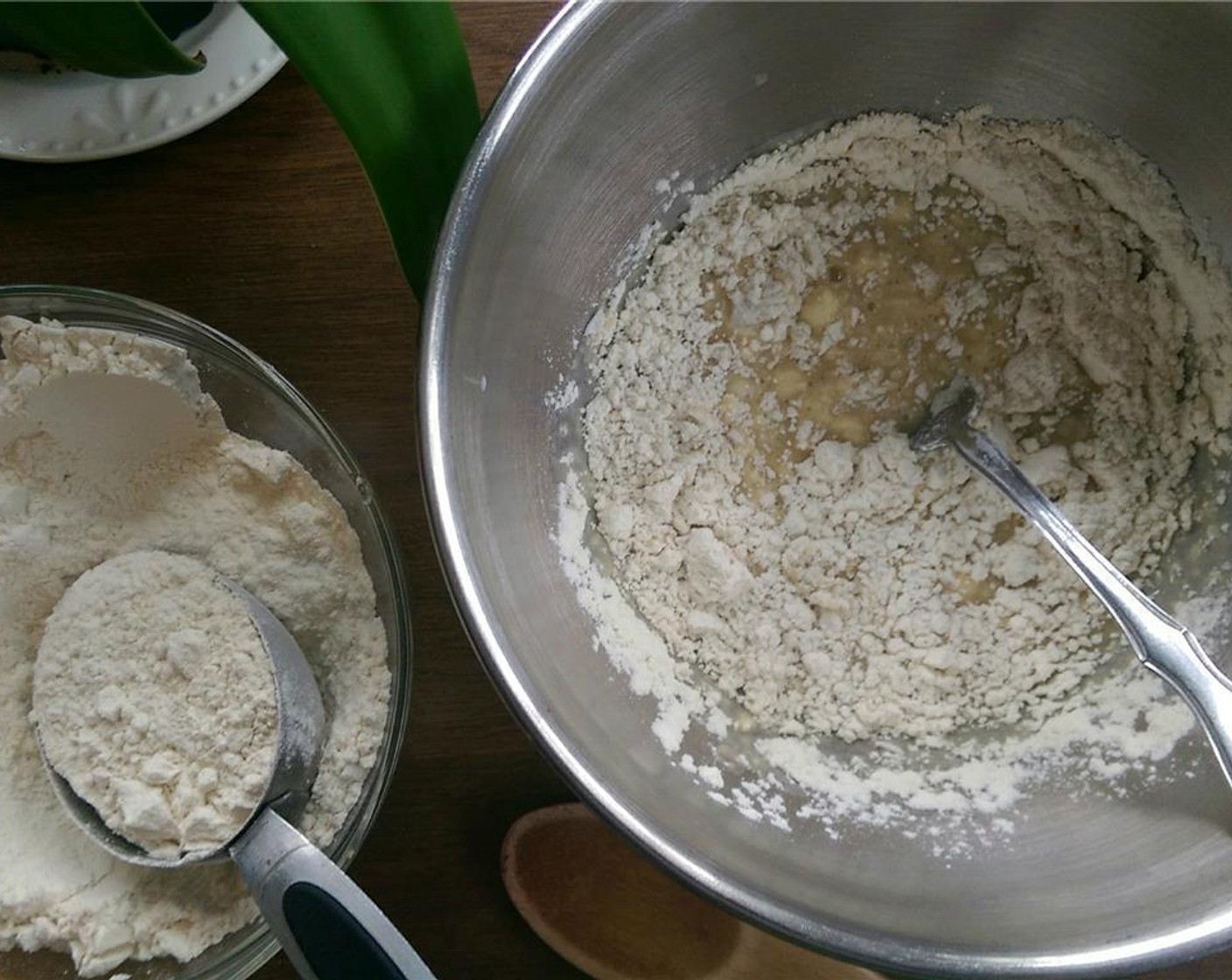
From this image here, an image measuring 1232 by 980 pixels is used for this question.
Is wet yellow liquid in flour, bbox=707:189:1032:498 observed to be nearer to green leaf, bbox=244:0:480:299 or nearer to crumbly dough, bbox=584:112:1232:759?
crumbly dough, bbox=584:112:1232:759

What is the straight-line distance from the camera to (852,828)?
2.85ft

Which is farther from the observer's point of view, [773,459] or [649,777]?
[773,459]

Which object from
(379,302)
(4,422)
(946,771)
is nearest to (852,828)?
(946,771)

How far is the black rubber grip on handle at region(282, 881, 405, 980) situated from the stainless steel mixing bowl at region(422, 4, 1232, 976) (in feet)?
0.59

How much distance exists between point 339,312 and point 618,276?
0.23m

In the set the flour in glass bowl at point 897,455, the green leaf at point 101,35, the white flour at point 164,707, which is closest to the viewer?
the green leaf at point 101,35

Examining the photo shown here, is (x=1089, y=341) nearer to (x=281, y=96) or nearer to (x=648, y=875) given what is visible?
(x=648, y=875)

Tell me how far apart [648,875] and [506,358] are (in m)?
0.44

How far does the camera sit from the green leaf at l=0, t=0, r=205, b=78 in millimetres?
674

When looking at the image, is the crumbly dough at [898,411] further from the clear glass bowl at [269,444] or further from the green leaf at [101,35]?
the green leaf at [101,35]

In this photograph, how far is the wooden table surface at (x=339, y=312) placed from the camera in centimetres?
93

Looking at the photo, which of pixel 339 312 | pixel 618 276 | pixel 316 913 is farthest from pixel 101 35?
pixel 316 913

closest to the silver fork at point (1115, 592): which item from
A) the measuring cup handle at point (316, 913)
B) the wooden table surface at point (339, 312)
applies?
the wooden table surface at point (339, 312)

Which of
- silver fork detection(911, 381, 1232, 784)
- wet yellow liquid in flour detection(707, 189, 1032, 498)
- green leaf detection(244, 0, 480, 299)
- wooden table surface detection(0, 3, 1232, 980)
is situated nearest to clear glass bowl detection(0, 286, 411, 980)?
wooden table surface detection(0, 3, 1232, 980)
